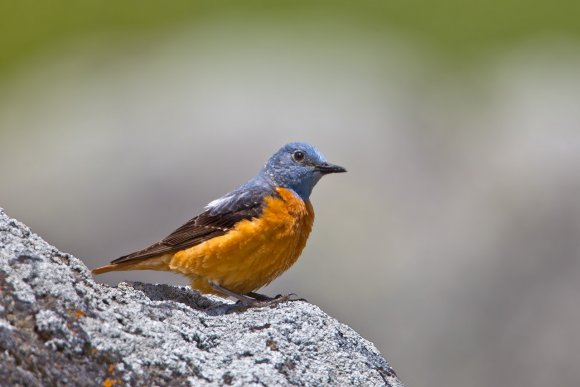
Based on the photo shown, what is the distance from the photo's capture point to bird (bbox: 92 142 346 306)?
7.62 metres

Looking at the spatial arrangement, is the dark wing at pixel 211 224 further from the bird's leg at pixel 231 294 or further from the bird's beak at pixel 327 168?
the bird's beak at pixel 327 168

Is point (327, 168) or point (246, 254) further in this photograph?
point (327, 168)

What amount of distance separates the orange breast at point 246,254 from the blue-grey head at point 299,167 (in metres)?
0.71

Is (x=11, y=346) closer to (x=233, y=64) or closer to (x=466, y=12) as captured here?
(x=233, y=64)

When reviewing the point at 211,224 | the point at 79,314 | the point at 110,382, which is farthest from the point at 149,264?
the point at 110,382

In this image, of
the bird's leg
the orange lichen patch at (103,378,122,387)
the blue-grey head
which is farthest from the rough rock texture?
the blue-grey head

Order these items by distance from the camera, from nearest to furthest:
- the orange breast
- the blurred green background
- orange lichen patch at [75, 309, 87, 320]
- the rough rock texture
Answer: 1. the rough rock texture
2. orange lichen patch at [75, 309, 87, 320]
3. the orange breast
4. the blurred green background

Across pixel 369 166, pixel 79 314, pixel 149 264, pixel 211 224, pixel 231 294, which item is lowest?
pixel 231 294

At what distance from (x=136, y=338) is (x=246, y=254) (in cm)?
277

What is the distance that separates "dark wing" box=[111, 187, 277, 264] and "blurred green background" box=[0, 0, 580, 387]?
372 cm

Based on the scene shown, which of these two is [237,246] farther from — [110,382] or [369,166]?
[369,166]

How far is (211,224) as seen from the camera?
26.2ft

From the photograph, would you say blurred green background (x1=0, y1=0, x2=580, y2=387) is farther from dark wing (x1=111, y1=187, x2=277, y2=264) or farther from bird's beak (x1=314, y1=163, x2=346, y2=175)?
dark wing (x1=111, y1=187, x2=277, y2=264)

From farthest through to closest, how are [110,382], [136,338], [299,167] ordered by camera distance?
1. [299,167]
2. [136,338]
3. [110,382]
